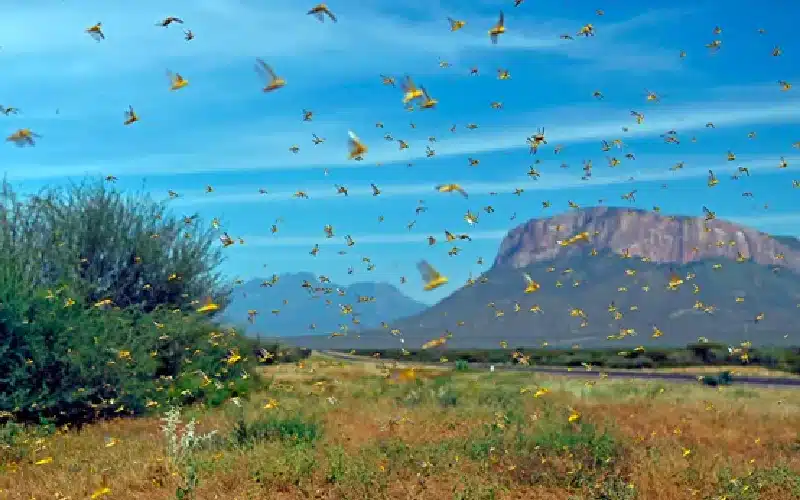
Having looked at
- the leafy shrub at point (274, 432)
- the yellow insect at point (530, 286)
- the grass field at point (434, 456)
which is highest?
the yellow insect at point (530, 286)

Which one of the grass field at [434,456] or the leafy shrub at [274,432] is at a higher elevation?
the leafy shrub at [274,432]

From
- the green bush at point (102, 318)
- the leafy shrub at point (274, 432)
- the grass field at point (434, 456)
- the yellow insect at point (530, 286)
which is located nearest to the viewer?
the grass field at point (434, 456)

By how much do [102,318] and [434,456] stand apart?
55.3 ft

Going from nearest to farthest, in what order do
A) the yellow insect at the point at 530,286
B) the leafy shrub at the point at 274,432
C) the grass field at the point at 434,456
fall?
the grass field at the point at 434,456, the yellow insect at the point at 530,286, the leafy shrub at the point at 274,432

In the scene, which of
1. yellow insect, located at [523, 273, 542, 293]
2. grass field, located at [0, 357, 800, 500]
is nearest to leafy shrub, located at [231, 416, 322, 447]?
grass field, located at [0, 357, 800, 500]

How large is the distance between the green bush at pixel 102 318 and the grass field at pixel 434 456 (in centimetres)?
213

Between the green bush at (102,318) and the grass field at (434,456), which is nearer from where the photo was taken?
the grass field at (434,456)

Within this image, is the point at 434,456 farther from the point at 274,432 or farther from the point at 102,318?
the point at 102,318

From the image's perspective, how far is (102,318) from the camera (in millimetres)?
29297

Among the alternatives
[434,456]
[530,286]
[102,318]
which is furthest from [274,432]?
[102,318]

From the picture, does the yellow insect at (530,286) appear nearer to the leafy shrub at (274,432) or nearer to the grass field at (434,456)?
the grass field at (434,456)

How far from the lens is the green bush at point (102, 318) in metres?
26.2

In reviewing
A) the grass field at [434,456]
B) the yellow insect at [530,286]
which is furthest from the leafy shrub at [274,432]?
the yellow insect at [530,286]

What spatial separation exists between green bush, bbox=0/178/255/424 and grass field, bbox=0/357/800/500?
213 centimetres
